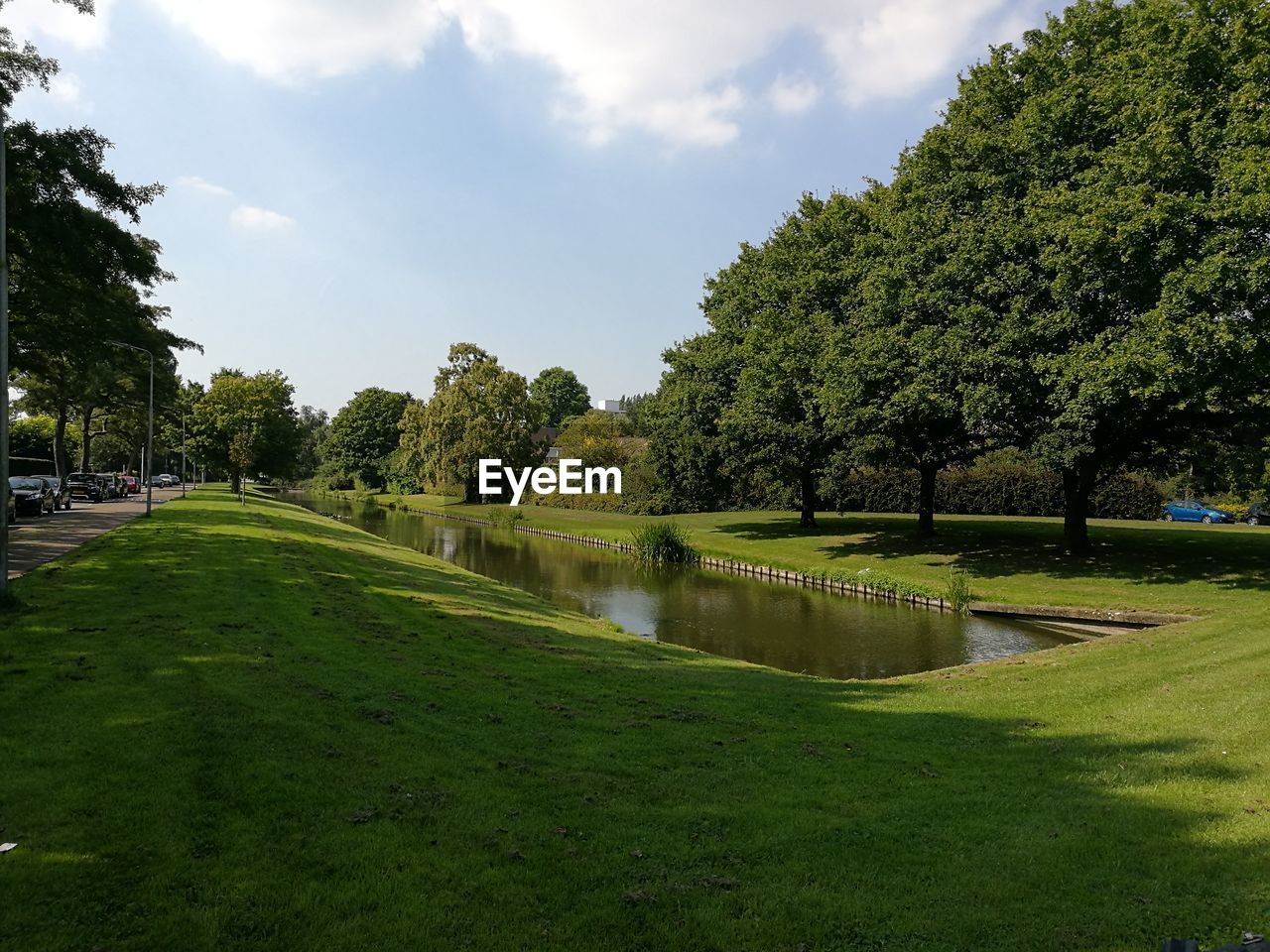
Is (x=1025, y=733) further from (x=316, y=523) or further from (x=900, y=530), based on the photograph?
(x=316, y=523)

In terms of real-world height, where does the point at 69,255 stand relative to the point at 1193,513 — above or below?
above

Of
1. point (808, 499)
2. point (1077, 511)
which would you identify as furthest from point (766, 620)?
point (808, 499)

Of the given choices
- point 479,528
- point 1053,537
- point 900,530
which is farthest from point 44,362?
point 1053,537

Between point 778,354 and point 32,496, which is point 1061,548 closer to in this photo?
point 778,354

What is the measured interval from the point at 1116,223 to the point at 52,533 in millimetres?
32930

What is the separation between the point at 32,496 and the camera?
3023 cm

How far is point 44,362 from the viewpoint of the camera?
1104 inches

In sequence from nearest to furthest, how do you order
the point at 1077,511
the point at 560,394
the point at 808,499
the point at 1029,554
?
the point at 1077,511 → the point at 1029,554 → the point at 808,499 → the point at 560,394

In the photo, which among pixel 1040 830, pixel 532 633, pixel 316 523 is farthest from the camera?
pixel 316 523

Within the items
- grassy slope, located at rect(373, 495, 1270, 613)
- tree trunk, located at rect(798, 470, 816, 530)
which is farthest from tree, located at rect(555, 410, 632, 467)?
tree trunk, located at rect(798, 470, 816, 530)

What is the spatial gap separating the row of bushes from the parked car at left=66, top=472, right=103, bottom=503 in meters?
46.9

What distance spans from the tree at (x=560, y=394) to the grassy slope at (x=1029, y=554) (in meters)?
97.1

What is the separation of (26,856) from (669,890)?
413 centimetres

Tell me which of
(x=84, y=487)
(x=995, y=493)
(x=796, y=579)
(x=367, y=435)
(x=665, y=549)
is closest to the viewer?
(x=796, y=579)
